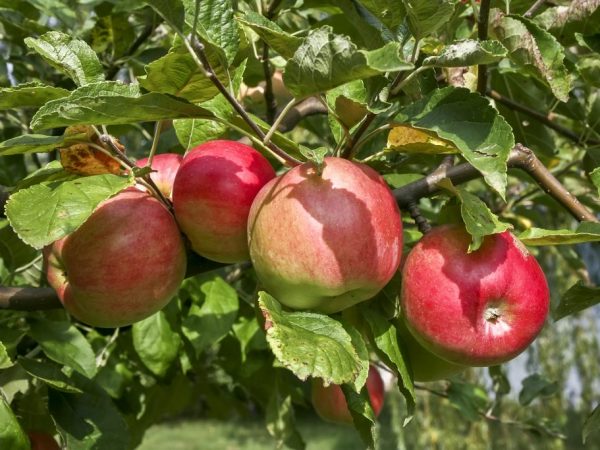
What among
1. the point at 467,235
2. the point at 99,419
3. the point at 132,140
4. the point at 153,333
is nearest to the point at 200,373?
the point at 153,333

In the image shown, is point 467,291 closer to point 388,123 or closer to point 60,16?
point 388,123

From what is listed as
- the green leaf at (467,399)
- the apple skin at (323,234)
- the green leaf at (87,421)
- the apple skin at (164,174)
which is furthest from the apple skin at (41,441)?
the green leaf at (467,399)

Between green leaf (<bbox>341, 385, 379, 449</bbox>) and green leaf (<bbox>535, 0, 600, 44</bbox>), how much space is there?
0.69 meters

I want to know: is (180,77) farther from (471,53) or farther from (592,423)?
(592,423)

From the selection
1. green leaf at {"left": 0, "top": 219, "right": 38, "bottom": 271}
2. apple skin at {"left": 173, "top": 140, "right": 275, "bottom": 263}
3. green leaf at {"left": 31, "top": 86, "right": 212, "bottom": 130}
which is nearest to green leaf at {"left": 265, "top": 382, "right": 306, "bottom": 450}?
green leaf at {"left": 0, "top": 219, "right": 38, "bottom": 271}

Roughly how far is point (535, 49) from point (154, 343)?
2.67 ft

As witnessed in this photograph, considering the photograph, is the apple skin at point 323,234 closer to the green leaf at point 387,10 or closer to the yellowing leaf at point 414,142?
the yellowing leaf at point 414,142

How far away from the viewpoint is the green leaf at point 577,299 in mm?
980

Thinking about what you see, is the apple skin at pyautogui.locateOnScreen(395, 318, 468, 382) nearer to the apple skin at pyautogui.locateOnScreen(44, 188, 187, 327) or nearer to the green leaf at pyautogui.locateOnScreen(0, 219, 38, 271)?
the apple skin at pyautogui.locateOnScreen(44, 188, 187, 327)

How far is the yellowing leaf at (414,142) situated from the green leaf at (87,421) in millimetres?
614

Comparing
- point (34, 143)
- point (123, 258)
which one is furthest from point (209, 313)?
point (34, 143)

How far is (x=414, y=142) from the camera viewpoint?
86cm

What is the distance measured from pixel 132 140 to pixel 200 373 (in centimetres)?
163

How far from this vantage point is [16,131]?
1.76m
